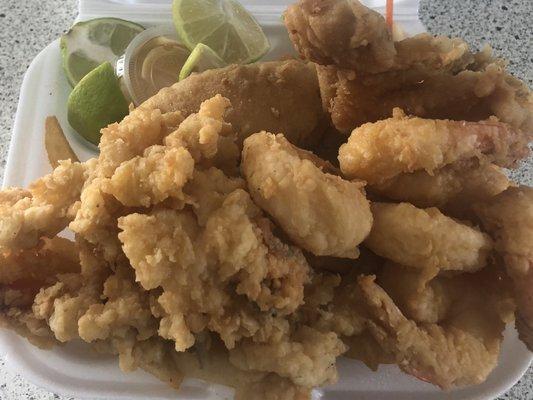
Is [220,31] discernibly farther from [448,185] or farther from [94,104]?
[448,185]

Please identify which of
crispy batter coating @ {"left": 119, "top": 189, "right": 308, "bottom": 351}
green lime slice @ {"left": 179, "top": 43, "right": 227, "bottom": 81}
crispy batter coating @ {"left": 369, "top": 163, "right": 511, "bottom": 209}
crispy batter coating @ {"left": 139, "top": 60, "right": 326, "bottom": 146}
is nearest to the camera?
crispy batter coating @ {"left": 119, "top": 189, "right": 308, "bottom": 351}

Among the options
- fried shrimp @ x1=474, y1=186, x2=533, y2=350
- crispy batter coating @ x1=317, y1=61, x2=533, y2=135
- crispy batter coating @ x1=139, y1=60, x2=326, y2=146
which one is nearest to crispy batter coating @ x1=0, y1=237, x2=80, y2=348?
crispy batter coating @ x1=139, y1=60, x2=326, y2=146

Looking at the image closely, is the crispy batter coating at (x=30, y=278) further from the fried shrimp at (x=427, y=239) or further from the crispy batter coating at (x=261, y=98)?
the fried shrimp at (x=427, y=239)

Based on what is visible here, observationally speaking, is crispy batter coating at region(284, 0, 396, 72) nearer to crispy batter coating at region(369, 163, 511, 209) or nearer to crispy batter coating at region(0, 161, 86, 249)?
crispy batter coating at region(369, 163, 511, 209)

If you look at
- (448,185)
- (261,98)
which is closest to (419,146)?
(448,185)

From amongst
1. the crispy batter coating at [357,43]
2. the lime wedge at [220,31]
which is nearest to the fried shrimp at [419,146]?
the crispy batter coating at [357,43]

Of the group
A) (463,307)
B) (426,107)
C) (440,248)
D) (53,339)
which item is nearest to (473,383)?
(463,307)
